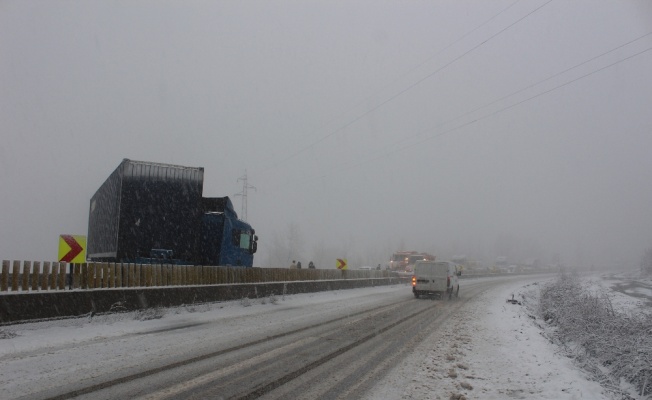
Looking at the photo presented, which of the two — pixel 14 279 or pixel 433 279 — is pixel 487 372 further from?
pixel 433 279

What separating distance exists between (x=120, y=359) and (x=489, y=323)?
10.4 metres

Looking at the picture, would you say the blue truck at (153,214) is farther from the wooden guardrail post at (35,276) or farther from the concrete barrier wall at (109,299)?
the wooden guardrail post at (35,276)

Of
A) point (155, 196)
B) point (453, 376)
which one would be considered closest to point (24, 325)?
point (155, 196)

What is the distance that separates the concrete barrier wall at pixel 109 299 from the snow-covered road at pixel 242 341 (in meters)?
0.24

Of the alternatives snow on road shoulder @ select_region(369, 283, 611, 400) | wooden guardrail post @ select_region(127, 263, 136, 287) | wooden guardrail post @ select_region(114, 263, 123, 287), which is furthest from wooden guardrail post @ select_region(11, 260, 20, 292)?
snow on road shoulder @ select_region(369, 283, 611, 400)

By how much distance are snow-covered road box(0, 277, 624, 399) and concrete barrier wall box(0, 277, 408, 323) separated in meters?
0.24

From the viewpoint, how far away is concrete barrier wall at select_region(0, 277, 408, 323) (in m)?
8.54

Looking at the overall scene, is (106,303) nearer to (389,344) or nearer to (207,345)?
(207,345)

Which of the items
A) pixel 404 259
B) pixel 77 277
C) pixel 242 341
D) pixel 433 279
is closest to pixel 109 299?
pixel 77 277

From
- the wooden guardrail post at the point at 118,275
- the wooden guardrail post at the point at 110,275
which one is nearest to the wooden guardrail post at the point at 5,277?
the wooden guardrail post at the point at 110,275

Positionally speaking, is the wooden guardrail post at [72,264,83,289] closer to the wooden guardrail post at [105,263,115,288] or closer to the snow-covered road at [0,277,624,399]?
the wooden guardrail post at [105,263,115,288]

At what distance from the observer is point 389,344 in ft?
28.8

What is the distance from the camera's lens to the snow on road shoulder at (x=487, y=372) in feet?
18.8

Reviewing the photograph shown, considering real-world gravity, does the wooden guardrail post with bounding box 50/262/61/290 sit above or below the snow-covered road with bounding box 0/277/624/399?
above
